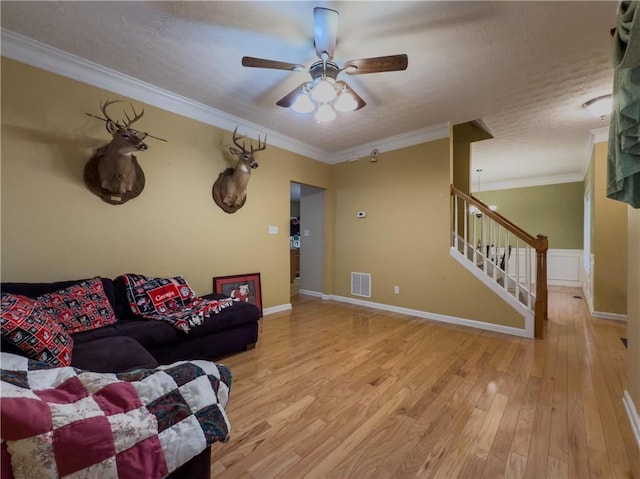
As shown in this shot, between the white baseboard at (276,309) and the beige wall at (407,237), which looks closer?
the beige wall at (407,237)

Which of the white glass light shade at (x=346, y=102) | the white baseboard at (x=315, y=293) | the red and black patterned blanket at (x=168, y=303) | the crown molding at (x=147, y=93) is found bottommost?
the white baseboard at (x=315, y=293)

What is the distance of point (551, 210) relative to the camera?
691 centimetres

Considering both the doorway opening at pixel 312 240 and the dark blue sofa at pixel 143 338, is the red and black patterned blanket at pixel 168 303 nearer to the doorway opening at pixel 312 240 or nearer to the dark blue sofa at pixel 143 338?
the dark blue sofa at pixel 143 338

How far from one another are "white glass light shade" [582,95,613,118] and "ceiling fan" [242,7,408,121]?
2.74 meters

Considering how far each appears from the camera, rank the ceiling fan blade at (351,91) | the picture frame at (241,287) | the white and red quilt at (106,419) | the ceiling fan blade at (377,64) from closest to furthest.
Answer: the white and red quilt at (106,419)
the ceiling fan blade at (377,64)
the ceiling fan blade at (351,91)
the picture frame at (241,287)

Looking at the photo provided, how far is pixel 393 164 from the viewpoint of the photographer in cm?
444

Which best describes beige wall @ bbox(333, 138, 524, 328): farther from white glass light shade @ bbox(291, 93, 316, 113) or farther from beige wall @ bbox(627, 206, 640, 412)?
white glass light shade @ bbox(291, 93, 316, 113)

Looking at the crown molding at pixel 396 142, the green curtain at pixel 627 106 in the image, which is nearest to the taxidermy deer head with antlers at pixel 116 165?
the green curtain at pixel 627 106

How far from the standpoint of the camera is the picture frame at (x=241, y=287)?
3.58m

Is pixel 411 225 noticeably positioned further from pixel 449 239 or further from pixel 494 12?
pixel 494 12

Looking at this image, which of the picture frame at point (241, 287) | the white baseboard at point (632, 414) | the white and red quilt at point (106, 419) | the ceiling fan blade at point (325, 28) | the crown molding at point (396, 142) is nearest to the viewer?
the white and red quilt at point (106, 419)

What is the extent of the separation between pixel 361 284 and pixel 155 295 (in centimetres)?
317

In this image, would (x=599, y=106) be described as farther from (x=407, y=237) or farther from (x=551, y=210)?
(x=551, y=210)

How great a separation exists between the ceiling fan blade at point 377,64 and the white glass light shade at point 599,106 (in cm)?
269
